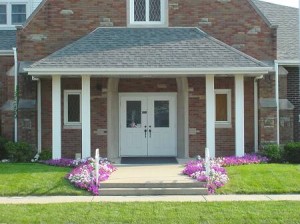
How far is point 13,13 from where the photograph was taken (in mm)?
23578

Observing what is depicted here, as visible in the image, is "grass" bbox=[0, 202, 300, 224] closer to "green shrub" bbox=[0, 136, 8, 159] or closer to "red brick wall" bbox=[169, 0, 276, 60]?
"green shrub" bbox=[0, 136, 8, 159]

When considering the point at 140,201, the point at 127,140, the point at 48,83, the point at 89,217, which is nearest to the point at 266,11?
the point at 127,140

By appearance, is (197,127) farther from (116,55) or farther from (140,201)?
(140,201)

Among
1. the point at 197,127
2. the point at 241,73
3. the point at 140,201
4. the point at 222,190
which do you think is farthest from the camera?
the point at 197,127

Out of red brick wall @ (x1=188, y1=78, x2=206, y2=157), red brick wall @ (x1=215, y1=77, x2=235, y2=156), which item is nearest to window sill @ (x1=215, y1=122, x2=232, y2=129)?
red brick wall @ (x1=215, y1=77, x2=235, y2=156)

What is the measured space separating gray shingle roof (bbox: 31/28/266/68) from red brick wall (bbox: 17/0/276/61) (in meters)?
0.50

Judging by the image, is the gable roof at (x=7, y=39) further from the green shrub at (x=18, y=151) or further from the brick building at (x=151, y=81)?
the green shrub at (x=18, y=151)

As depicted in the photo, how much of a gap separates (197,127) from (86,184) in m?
6.85

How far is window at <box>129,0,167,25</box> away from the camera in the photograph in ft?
63.0

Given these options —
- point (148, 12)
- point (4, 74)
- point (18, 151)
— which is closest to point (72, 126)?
point (18, 151)

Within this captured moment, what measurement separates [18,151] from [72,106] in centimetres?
280

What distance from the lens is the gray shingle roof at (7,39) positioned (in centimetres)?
2088

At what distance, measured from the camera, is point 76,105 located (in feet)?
62.0

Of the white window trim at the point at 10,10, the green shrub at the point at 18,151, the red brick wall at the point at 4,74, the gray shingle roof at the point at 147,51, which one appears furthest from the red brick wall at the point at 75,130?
the white window trim at the point at 10,10
